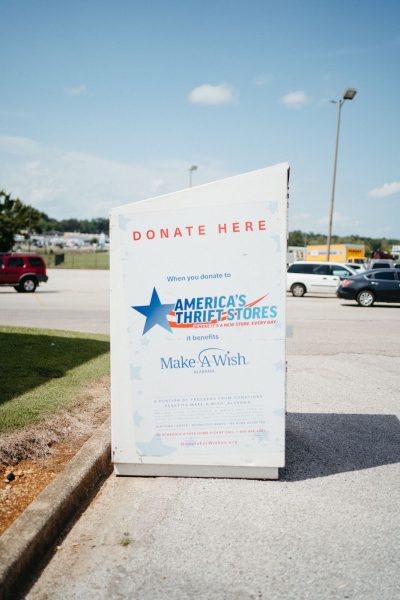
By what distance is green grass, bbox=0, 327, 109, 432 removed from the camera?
16.1ft

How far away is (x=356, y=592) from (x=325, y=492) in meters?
1.07

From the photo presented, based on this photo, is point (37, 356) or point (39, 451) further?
point (37, 356)

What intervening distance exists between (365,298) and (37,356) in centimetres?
1511

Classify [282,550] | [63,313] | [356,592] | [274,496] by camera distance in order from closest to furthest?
1. [356,592]
2. [282,550]
3. [274,496]
4. [63,313]

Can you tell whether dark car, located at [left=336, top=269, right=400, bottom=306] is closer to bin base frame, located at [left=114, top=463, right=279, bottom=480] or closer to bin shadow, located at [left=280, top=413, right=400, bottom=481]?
bin shadow, located at [left=280, top=413, right=400, bottom=481]

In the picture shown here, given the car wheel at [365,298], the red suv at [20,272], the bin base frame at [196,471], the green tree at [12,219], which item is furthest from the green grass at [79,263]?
the bin base frame at [196,471]

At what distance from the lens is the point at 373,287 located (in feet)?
63.3

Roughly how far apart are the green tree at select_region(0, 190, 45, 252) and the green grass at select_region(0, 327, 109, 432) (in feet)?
197

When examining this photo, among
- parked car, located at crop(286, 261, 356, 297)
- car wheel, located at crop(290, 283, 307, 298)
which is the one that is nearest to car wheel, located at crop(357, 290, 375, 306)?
parked car, located at crop(286, 261, 356, 297)

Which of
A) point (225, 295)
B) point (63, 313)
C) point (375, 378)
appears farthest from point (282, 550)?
point (63, 313)

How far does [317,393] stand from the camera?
6398 millimetres

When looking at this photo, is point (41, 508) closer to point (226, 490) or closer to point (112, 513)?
point (112, 513)

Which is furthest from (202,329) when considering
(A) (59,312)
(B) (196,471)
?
(A) (59,312)

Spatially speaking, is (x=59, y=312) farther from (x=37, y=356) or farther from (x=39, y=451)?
(x=39, y=451)
